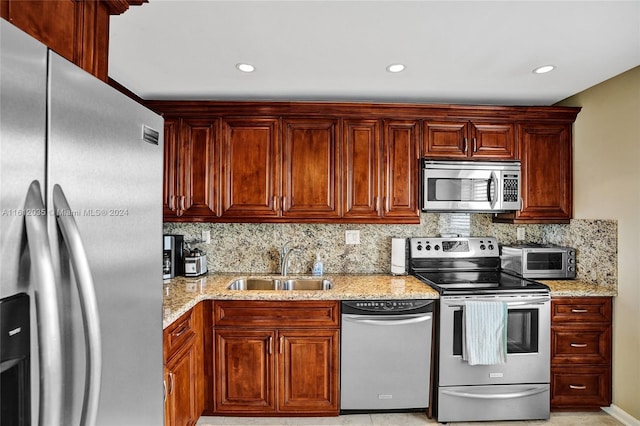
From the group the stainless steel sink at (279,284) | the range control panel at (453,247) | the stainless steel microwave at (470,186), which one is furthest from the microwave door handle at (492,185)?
the stainless steel sink at (279,284)

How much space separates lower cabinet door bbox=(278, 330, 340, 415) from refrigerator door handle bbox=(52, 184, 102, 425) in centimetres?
207

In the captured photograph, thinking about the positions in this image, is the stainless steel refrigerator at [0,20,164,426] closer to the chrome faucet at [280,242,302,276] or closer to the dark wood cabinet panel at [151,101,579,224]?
the dark wood cabinet panel at [151,101,579,224]

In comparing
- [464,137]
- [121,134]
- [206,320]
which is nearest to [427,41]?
[464,137]

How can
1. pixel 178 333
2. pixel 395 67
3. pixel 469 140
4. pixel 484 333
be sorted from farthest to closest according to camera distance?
pixel 469 140, pixel 484 333, pixel 395 67, pixel 178 333

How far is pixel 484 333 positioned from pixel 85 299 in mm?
2562

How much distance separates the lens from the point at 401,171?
3.08 metres

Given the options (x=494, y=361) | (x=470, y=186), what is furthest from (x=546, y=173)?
(x=494, y=361)

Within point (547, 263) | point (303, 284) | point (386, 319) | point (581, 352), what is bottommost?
point (581, 352)

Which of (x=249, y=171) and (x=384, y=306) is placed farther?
(x=249, y=171)

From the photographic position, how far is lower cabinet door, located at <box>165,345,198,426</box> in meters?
2.02

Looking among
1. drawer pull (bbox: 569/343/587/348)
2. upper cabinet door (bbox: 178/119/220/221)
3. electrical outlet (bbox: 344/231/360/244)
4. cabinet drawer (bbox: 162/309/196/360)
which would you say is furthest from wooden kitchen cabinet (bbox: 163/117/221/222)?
drawer pull (bbox: 569/343/587/348)

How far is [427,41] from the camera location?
6.91 ft

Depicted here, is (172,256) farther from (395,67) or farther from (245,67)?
(395,67)

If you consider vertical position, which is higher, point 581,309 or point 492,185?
point 492,185
